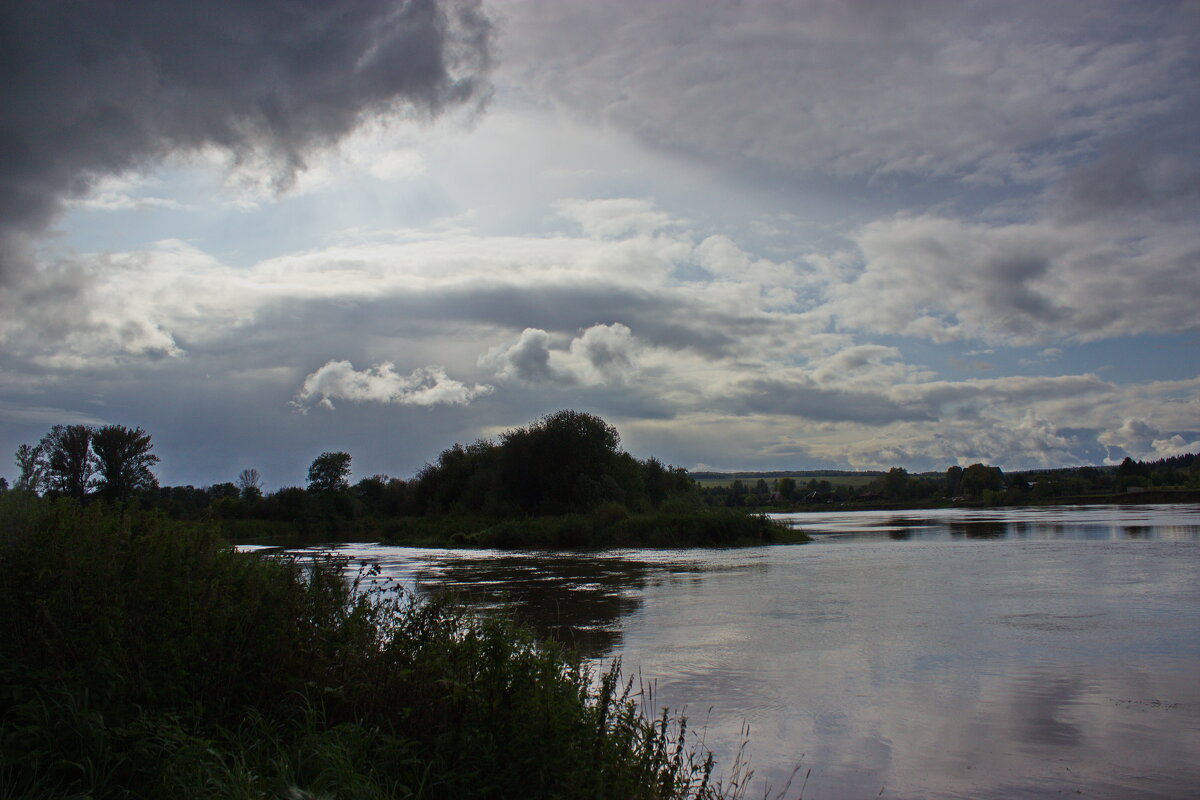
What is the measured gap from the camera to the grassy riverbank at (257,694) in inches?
203

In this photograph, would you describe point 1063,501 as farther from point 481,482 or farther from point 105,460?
point 105,460

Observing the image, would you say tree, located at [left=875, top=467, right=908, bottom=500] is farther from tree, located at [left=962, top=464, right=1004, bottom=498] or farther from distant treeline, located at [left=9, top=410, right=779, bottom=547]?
distant treeline, located at [left=9, top=410, right=779, bottom=547]

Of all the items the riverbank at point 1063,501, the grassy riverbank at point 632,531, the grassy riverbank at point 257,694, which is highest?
the grassy riverbank at point 257,694

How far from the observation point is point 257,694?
6492 mm

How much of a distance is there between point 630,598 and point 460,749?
13.9m

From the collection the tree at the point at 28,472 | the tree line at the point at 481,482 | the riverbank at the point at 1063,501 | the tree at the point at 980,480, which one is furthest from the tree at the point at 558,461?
the tree at the point at 980,480

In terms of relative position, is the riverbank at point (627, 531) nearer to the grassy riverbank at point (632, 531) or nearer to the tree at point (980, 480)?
the grassy riverbank at point (632, 531)

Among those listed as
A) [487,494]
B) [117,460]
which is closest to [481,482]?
[487,494]

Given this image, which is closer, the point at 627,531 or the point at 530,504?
the point at 627,531

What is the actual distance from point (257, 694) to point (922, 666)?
27.9ft

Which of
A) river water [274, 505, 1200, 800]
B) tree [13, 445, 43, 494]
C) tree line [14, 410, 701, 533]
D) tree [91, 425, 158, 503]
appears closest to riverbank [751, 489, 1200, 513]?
tree line [14, 410, 701, 533]

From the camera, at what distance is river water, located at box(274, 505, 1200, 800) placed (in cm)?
709

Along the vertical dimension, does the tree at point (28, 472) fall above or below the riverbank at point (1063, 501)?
above

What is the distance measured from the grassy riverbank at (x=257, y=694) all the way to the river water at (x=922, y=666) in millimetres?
1741
